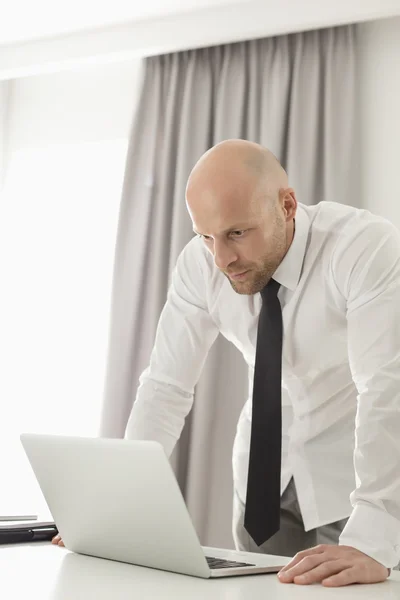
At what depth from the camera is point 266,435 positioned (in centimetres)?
151

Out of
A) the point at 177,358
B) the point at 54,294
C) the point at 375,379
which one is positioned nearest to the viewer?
the point at 375,379

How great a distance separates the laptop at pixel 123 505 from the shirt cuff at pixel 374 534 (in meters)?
0.13

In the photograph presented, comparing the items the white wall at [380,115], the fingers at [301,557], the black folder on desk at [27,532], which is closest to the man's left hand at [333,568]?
the fingers at [301,557]

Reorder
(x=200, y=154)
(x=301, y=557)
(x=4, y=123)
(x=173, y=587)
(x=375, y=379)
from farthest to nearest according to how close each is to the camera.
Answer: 1. (x=4, y=123)
2. (x=200, y=154)
3. (x=375, y=379)
4. (x=301, y=557)
5. (x=173, y=587)

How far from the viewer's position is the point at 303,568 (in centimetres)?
103

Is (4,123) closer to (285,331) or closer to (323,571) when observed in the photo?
(285,331)

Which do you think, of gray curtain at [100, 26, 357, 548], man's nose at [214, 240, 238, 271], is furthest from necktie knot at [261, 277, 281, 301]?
gray curtain at [100, 26, 357, 548]

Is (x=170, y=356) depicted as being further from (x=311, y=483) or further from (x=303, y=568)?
(x=303, y=568)

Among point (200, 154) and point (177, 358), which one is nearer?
point (177, 358)

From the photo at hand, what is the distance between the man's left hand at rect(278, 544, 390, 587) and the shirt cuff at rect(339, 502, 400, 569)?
18 mm

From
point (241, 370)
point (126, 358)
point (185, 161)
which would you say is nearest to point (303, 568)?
point (241, 370)

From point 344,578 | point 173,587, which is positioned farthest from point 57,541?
point 344,578

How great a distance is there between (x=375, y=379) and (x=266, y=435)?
31 cm

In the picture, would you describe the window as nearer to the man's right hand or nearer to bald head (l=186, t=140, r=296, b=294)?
bald head (l=186, t=140, r=296, b=294)
